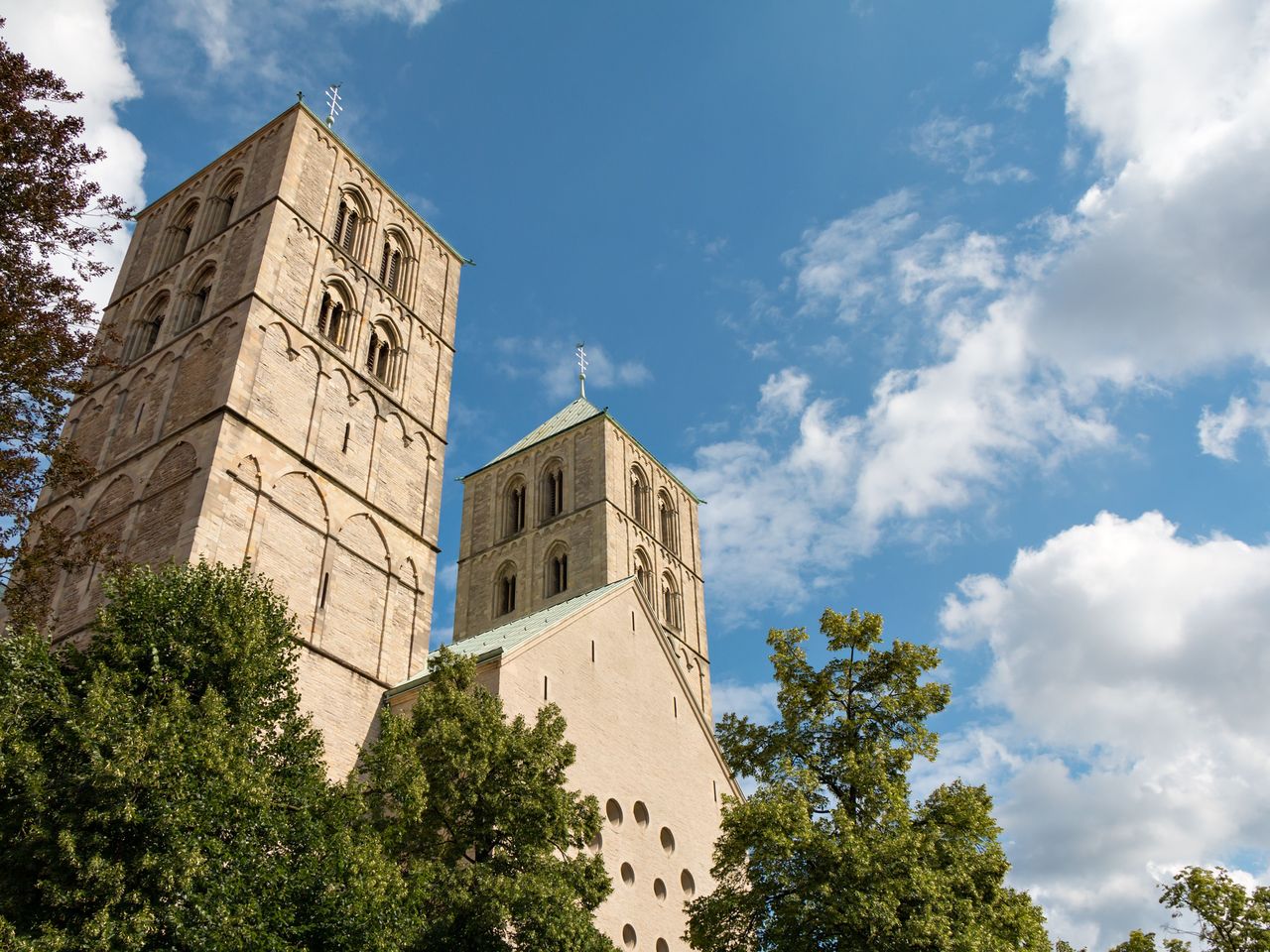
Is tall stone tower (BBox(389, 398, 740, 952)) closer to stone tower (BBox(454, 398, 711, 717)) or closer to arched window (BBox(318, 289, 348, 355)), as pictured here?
stone tower (BBox(454, 398, 711, 717))

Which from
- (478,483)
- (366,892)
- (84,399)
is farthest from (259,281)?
(478,483)

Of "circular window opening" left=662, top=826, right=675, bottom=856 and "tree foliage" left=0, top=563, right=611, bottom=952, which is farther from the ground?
"circular window opening" left=662, top=826, right=675, bottom=856

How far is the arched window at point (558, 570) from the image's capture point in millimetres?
42531

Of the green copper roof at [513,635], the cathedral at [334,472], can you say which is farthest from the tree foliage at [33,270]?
the green copper roof at [513,635]

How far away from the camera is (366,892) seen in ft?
41.4

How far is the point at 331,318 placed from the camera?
93.6 feet

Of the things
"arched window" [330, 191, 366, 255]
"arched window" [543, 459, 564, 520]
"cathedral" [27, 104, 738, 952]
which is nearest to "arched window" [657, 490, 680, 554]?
"arched window" [543, 459, 564, 520]

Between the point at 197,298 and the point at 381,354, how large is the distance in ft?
16.7

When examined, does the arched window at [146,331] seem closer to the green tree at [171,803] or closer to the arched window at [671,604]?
the green tree at [171,803]

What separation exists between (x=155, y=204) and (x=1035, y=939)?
3227 centimetres

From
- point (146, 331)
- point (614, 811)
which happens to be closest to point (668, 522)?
point (146, 331)

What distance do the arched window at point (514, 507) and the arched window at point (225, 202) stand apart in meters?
19.9

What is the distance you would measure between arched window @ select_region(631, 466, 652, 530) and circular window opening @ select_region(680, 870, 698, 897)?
2404 cm

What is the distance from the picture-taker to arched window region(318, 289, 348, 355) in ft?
91.7
